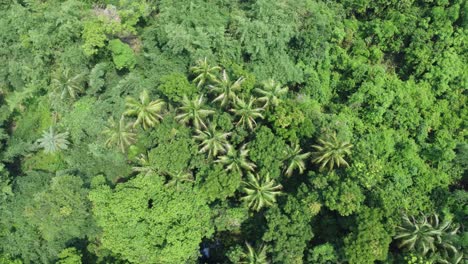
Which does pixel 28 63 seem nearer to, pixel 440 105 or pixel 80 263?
pixel 80 263

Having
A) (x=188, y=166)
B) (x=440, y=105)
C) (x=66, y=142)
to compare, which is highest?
(x=440, y=105)

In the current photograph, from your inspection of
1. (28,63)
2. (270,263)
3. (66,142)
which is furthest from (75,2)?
(270,263)

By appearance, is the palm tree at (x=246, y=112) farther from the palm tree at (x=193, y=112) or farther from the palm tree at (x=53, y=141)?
the palm tree at (x=53, y=141)

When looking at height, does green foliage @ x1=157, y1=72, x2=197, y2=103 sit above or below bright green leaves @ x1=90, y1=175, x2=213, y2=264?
above

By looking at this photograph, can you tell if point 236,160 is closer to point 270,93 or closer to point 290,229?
point 270,93

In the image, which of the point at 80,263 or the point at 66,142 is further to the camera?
the point at 66,142

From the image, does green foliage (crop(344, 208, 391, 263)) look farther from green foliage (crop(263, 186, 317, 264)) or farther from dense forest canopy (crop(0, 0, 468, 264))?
green foliage (crop(263, 186, 317, 264))

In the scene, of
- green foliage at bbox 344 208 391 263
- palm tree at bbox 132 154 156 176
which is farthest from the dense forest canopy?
palm tree at bbox 132 154 156 176
